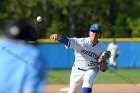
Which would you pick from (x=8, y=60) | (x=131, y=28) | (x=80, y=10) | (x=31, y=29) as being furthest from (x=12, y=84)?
(x=80, y=10)

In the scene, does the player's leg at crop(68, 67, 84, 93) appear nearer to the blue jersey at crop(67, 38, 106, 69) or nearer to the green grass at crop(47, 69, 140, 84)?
the blue jersey at crop(67, 38, 106, 69)

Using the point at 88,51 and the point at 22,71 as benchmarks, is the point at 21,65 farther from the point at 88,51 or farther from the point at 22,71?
the point at 88,51

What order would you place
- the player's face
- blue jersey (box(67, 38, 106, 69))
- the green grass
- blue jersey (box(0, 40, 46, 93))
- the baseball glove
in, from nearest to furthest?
1. blue jersey (box(0, 40, 46, 93))
2. the baseball glove
3. the player's face
4. blue jersey (box(67, 38, 106, 69))
5. the green grass

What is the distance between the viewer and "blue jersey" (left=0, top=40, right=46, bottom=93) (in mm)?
3819

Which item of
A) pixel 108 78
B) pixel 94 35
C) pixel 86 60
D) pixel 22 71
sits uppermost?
pixel 22 71

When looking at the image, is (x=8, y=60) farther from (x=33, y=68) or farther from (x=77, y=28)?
(x=77, y=28)

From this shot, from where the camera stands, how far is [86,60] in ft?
30.4

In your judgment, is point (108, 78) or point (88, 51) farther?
point (108, 78)

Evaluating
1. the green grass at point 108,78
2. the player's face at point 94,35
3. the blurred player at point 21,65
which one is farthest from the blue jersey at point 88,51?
→ the green grass at point 108,78

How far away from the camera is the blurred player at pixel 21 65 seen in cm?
383

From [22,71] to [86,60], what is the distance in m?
5.44

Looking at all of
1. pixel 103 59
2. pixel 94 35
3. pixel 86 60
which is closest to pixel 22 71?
pixel 103 59

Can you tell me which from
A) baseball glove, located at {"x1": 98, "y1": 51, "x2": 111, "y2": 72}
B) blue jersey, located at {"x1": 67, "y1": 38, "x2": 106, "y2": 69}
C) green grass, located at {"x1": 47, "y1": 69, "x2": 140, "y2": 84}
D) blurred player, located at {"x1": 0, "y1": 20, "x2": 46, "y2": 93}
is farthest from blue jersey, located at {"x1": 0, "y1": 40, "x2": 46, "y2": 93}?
green grass, located at {"x1": 47, "y1": 69, "x2": 140, "y2": 84}

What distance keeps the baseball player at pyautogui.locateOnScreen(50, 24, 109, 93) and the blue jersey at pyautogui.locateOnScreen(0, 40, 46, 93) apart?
5.01 metres
